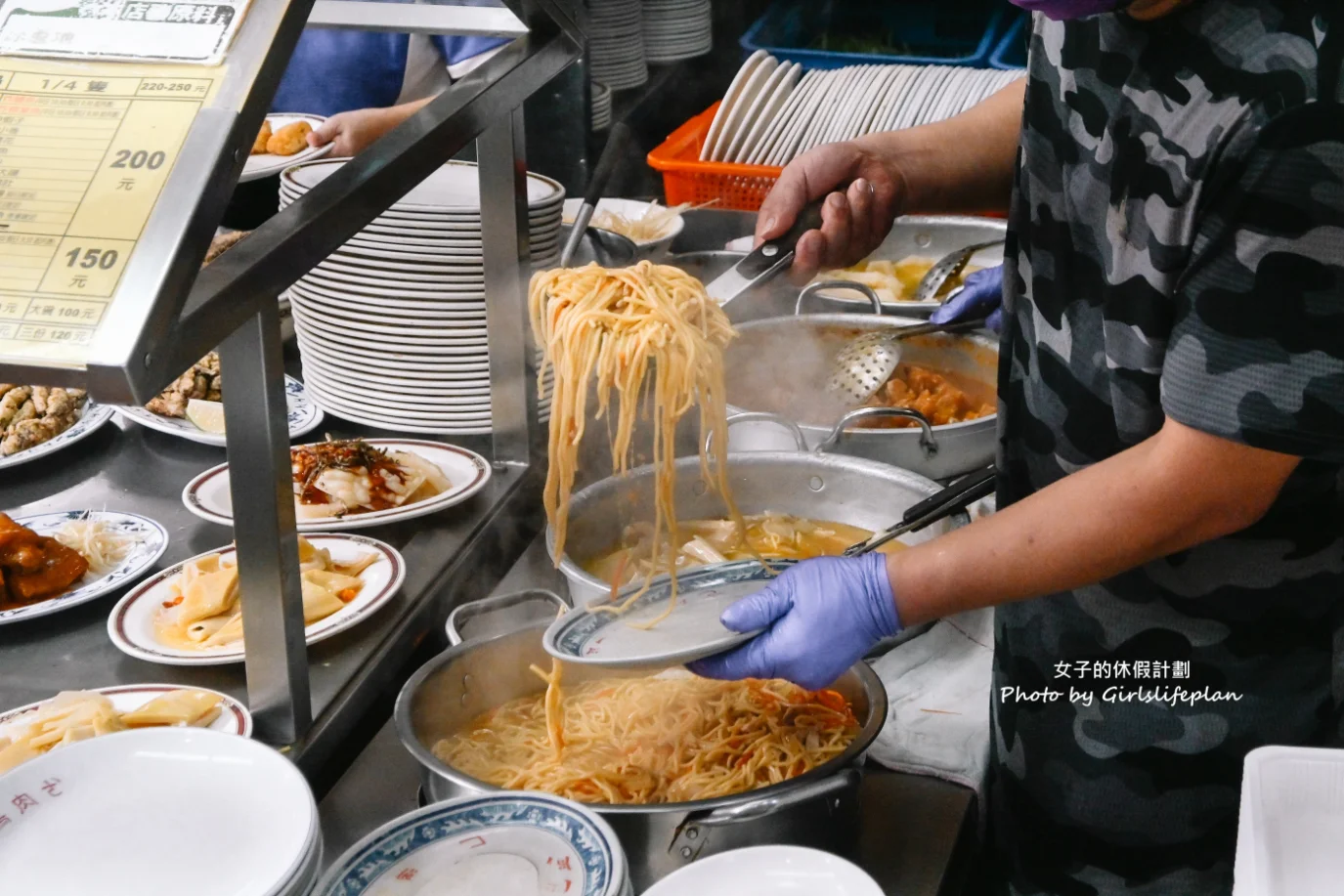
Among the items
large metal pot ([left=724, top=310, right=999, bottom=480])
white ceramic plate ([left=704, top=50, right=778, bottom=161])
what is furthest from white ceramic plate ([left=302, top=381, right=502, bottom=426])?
white ceramic plate ([left=704, top=50, right=778, bottom=161])

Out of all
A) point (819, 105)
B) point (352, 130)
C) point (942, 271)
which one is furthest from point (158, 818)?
point (819, 105)

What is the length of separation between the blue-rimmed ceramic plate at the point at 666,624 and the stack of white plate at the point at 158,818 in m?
0.42

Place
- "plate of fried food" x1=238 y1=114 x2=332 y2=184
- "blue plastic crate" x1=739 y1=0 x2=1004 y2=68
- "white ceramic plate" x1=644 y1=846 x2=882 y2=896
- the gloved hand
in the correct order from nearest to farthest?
"white ceramic plate" x1=644 y1=846 x2=882 y2=896 → the gloved hand → "plate of fried food" x1=238 y1=114 x2=332 y2=184 → "blue plastic crate" x1=739 y1=0 x2=1004 y2=68

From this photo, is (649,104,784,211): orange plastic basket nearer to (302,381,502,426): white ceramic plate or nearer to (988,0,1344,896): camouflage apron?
(302,381,502,426): white ceramic plate

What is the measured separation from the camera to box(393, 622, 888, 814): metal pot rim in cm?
154

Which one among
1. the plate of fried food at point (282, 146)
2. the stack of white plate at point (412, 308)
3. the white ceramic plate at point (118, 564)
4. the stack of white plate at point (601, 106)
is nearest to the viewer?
the white ceramic plate at point (118, 564)

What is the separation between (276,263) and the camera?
65.3 inches

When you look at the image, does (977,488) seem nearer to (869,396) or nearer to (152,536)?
(869,396)

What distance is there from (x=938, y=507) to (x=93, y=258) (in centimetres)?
137

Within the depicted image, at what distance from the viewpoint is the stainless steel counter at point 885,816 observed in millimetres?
1806

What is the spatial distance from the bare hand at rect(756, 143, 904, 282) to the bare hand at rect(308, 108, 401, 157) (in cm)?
213

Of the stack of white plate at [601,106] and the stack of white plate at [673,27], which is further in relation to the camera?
the stack of white plate at [673,27]

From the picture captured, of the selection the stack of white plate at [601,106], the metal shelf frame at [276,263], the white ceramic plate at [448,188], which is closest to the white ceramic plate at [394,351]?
the metal shelf frame at [276,263]

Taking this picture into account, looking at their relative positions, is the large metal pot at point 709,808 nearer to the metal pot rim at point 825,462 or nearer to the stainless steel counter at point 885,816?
the stainless steel counter at point 885,816
